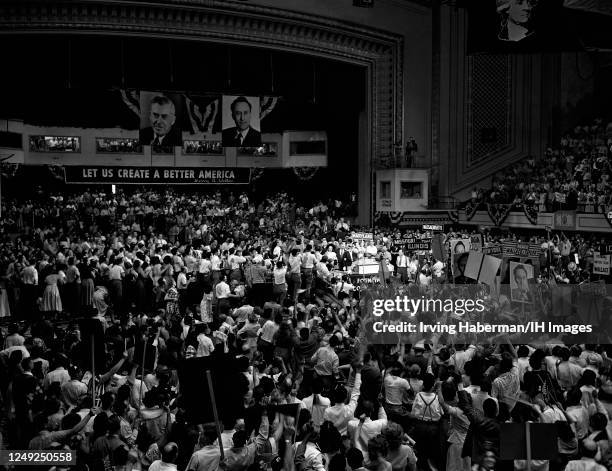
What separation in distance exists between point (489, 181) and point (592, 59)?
685cm

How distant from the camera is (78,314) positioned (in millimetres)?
14945

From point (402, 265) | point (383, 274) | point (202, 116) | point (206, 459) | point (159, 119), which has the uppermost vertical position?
point (202, 116)

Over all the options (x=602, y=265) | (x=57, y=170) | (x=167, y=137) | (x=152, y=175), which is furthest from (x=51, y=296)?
(x=57, y=170)

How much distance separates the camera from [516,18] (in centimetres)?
1859

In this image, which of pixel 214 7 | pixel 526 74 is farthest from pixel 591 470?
pixel 526 74

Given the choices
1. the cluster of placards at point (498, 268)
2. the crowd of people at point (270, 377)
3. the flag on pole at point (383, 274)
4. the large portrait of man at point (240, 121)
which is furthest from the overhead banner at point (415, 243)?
the large portrait of man at point (240, 121)

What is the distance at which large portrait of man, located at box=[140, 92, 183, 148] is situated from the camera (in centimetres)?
2433

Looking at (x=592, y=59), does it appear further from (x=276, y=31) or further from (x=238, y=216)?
(x=238, y=216)

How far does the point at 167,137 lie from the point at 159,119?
0.69 meters

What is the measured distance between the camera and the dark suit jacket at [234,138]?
25.5 meters

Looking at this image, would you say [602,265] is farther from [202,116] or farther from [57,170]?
[57,170]

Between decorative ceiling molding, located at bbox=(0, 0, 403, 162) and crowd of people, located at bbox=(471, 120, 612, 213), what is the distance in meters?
4.94

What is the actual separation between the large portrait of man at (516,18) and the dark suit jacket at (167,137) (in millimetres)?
11634

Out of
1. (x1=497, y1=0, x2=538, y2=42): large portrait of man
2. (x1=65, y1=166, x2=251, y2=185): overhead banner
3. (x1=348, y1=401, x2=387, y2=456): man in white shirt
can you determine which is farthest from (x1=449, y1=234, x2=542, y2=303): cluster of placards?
(x1=65, y1=166, x2=251, y2=185): overhead banner
